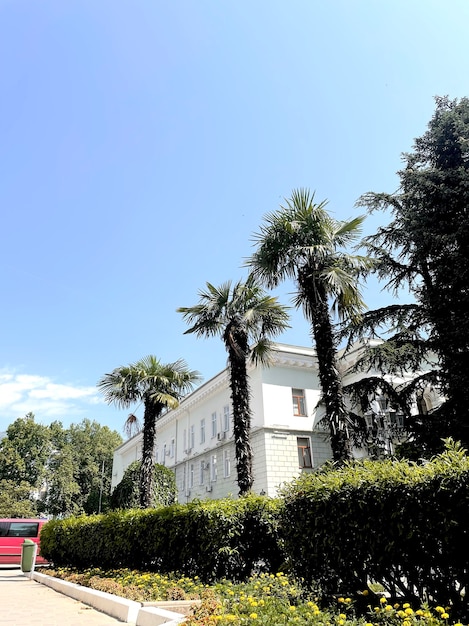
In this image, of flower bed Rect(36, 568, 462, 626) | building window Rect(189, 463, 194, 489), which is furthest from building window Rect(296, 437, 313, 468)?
flower bed Rect(36, 568, 462, 626)

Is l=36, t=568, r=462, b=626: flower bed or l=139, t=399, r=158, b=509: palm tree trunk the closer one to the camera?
l=36, t=568, r=462, b=626: flower bed

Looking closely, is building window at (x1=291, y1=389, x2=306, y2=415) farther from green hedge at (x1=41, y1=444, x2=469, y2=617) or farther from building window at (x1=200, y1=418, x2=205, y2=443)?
green hedge at (x1=41, y1=444, x2=469, y2=617)

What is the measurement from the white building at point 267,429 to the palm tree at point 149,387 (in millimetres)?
4874

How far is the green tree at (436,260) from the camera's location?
14219mm

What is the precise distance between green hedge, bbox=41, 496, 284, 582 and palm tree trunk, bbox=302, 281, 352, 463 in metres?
3.28

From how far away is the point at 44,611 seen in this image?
8.57 meters

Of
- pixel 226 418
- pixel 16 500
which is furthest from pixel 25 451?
pixel 226 418

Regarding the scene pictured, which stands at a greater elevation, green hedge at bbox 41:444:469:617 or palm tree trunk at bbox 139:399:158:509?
palm tree trunk at bbox 139:399:158:509

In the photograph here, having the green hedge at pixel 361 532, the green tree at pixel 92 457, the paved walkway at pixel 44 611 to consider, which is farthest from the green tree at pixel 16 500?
the green hedge at pixel 361 532

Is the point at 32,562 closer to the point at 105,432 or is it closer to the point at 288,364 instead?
the point at 288,364

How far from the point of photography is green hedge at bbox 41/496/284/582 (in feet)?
27.4

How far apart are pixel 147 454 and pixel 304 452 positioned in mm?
9683

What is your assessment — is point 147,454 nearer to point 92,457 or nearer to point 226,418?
point 226,418

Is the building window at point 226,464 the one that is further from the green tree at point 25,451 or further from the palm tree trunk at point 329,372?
the green tree at point 25,451
